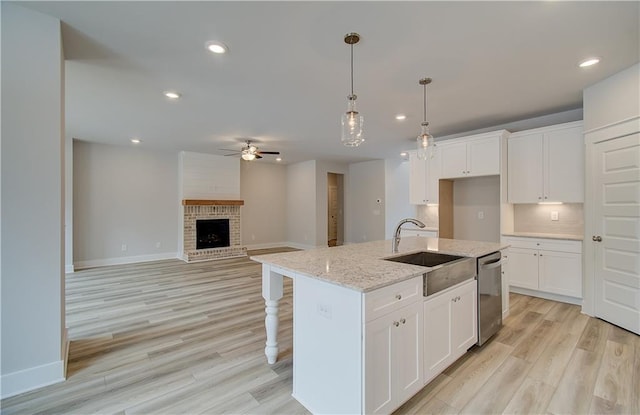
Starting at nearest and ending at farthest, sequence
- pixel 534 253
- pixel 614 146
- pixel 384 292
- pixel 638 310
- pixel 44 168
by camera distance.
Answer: pixel 384 292 → pixel 44 168 → pixel 638 310 → pixel 614 146 → pixel 534 253

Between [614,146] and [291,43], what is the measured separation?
3538 mm

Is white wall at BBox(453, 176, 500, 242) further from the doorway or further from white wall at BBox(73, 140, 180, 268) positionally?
white wall at BBox(73, 140, 180, 268)

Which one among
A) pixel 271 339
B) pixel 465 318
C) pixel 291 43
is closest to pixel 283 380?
pixel 271 339

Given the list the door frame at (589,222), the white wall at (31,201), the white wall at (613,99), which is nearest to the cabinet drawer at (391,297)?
the white wall at (31,201)

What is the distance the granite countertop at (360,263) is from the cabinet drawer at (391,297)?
0.05 m

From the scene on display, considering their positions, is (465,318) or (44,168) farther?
(465,318)

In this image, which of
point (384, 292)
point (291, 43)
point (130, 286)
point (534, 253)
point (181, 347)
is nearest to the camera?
point (384, 292)

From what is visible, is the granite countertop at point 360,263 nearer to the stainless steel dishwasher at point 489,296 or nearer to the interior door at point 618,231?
the stainless steel dishwasher at point 489,296

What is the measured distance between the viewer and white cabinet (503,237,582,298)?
3832 millimetres

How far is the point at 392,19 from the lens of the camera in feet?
7.06

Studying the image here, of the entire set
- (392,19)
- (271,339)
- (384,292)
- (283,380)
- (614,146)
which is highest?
(392,19)

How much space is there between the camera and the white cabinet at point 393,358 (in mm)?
1648

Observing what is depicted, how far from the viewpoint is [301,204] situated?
8883mm

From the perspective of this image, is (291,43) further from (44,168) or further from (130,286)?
(130,286)
